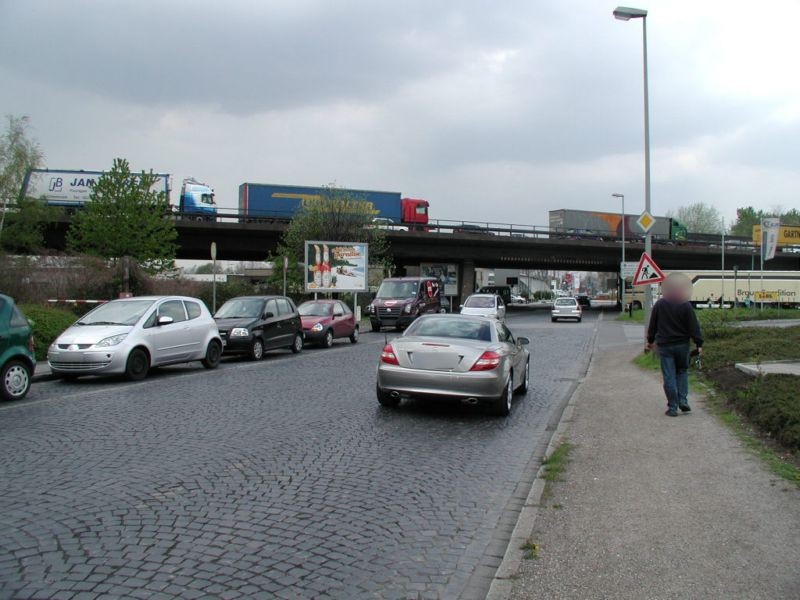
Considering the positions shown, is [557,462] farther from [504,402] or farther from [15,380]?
[15,380]

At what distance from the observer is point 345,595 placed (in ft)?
12.1

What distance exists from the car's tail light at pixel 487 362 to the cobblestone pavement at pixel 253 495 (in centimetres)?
76

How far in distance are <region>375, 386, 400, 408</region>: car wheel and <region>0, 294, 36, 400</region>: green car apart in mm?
5610

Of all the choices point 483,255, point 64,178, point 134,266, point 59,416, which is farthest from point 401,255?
point 59,416

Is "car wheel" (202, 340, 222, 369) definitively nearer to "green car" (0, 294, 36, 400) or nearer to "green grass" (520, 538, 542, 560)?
"green car" (0, 294, 36, 400)

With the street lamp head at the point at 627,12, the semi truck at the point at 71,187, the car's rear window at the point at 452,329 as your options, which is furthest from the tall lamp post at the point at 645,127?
Answer: the semi truck at the point at 71,187

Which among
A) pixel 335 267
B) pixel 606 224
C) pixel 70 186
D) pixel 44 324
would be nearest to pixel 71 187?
pixel 70 186

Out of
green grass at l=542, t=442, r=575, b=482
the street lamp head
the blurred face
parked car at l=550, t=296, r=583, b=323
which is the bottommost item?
parked car at l=550, t=296, r=583, b=323

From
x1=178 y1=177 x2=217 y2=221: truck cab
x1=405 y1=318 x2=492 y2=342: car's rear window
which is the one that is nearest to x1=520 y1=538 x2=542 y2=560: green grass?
x1=405 y1=318 x2=492 y2=342: car's rear window

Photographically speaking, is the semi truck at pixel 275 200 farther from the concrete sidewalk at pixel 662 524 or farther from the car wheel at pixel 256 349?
the concrete sidewalk at pixel 662 524

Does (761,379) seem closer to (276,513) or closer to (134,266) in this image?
(276,513)

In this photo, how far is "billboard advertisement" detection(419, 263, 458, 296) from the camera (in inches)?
2475

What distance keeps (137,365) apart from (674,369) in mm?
9492

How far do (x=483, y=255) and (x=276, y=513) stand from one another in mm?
51354
